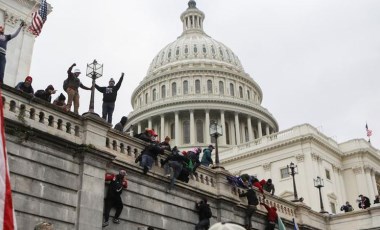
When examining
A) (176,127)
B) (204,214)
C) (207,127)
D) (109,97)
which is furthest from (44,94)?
(176,127)

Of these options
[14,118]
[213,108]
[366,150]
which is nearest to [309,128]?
[366,150]

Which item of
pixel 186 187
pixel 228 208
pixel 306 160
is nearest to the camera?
pixel 186 187

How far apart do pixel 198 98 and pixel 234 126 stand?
302 inches

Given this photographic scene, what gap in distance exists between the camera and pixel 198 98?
290 ft

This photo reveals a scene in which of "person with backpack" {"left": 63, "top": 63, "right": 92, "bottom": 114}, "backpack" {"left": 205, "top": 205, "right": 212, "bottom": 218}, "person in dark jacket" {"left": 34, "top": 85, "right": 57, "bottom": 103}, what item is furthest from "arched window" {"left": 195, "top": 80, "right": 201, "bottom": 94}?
"person in dark jacket" {"left": 34, "top": 85, "right": 57, "bottom": 103}

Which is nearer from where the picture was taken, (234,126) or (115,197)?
(115,197)

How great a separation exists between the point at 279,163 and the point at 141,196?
4603cm

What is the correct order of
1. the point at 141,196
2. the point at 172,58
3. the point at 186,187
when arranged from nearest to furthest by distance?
the point at 141,196 → the point at 186,187 → the point at 172,58

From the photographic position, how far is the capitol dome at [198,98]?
87.6 meters

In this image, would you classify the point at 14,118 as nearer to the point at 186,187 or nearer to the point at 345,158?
the point at 186,187

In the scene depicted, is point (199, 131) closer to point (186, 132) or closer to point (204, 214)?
point (186, 132)

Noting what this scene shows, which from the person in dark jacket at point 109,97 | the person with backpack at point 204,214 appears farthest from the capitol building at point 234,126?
the person in dark jacket at point 109,97

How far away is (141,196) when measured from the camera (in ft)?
59.9

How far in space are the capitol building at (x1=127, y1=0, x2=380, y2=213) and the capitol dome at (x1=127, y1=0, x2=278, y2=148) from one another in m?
0.17
